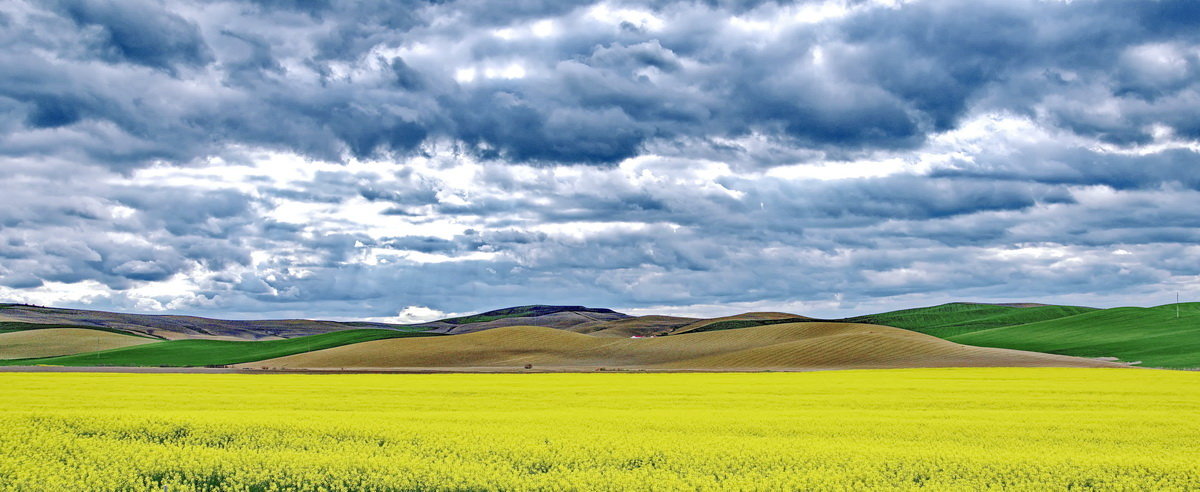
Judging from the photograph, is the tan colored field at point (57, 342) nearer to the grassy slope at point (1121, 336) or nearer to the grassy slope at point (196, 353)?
the grassy slope at point (196, 353)

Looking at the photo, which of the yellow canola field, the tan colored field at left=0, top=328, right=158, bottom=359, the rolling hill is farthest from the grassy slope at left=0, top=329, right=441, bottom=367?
the rolling hill

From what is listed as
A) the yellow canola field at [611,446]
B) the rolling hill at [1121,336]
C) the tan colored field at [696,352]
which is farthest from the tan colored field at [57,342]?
the rolling hill at [1121,336]

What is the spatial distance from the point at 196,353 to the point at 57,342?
43642 millimetres

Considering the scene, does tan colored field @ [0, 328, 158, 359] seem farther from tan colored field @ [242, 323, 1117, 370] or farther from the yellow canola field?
the yellow canola field

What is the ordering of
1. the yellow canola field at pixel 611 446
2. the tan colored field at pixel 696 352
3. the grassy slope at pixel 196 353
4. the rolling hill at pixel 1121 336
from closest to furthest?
1. the yellow canola field at pixel 611 446
2. the rolling hill at pixel 1121 336
3. the tan colored field at pixel 696 352
4. the grassy slope at pixel 196 353

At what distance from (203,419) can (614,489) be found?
15349mm

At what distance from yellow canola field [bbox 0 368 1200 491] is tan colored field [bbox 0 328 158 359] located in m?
143

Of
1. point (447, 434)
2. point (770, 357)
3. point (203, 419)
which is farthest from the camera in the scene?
point (770, 357)

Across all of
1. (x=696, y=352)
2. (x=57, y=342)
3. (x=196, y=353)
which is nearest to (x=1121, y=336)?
(x=696, y=352)

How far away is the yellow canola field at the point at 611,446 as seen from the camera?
16578mm

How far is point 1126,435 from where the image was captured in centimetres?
2388

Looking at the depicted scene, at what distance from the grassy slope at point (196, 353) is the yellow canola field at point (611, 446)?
100967 millimetres

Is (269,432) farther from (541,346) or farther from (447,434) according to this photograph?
(541,346)

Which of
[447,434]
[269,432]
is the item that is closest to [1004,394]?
[447,434]
